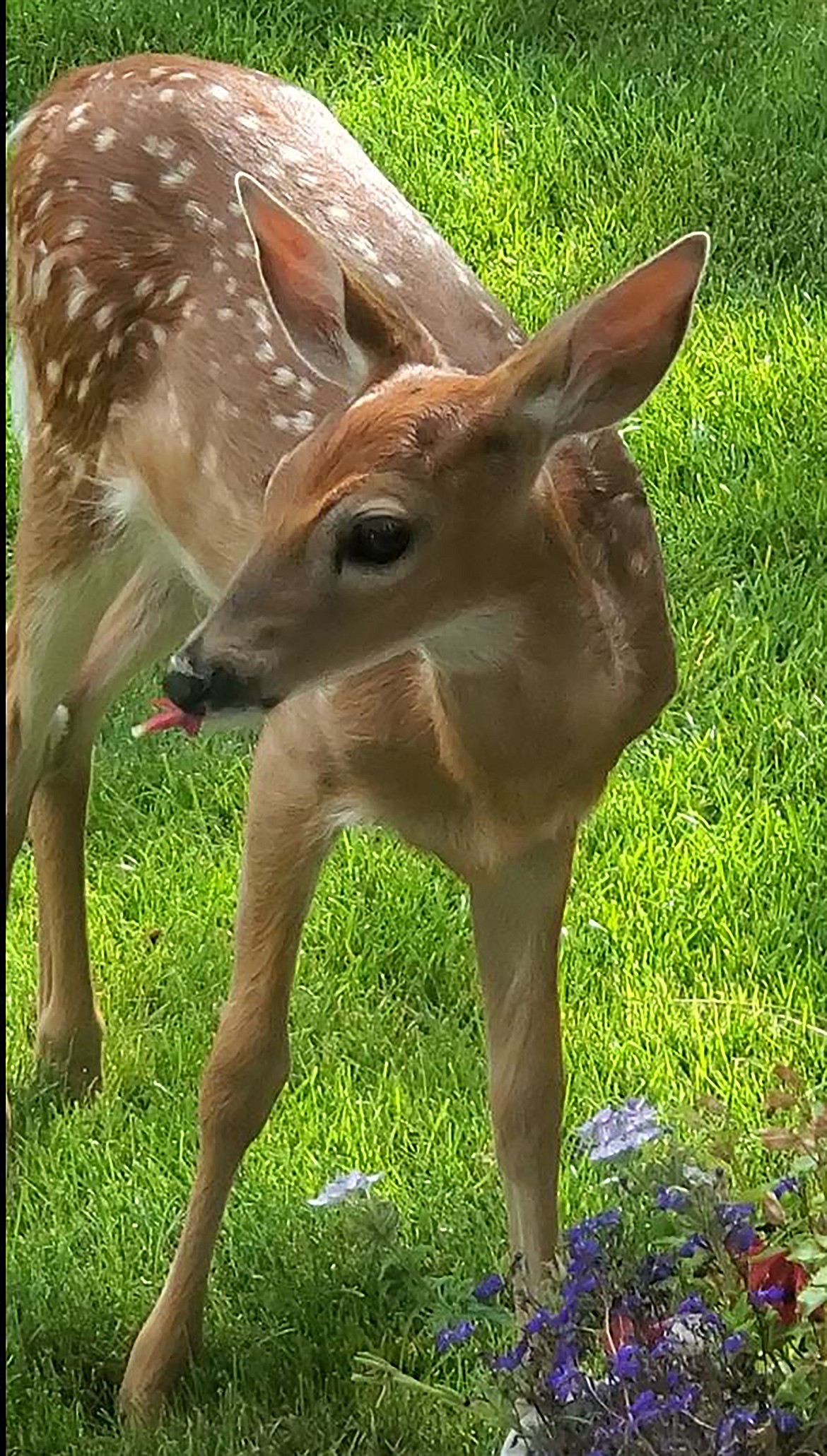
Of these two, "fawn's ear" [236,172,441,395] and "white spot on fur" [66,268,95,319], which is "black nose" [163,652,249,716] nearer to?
"fawn's ear" [236,172,441,395]

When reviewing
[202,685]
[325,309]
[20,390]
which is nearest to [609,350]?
[325,309]

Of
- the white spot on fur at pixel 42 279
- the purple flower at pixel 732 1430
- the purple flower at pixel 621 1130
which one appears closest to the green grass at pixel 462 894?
the purple flower at pixel 621 1130

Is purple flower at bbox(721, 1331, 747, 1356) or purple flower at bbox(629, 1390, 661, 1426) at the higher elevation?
purple flower at bbox(629, 1390, 661, 1426)

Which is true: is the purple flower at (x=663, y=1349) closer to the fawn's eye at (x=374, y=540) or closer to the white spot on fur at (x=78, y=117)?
the fawn's eye at (x=374, y=540)

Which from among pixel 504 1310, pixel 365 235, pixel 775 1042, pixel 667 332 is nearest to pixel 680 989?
pixel 775 1042

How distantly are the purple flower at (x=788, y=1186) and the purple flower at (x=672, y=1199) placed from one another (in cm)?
9

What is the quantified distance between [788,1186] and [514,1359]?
278mm

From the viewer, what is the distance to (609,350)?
1893mm

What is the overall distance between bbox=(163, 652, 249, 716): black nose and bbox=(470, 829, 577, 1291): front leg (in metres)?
0.64

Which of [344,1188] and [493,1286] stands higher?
[493,1286]

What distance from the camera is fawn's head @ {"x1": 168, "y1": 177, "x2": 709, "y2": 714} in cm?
186

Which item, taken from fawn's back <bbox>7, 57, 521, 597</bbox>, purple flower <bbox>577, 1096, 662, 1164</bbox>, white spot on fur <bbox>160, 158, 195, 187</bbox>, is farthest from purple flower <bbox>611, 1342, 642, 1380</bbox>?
white spot on fur <bbox>160, 158, 195, 187</bbox>

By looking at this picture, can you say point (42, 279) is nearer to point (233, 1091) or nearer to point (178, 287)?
point (178, 287)

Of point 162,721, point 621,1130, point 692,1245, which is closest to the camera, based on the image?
point 692,1245
